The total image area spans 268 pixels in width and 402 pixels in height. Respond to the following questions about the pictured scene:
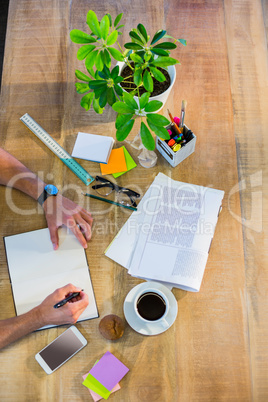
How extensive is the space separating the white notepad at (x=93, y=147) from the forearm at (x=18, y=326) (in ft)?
1.91

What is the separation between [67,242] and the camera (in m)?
1.38

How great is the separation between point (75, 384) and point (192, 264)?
1.71ft

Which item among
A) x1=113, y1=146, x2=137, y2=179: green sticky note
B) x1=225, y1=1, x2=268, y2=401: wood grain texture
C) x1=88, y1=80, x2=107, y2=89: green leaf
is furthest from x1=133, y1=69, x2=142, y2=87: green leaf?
x1=225, y1=1, x2=268, y2=401: wood grain texture

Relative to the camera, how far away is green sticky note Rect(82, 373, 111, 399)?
3.88 feet

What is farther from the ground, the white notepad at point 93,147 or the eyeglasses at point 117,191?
the white notepad at point 93,147

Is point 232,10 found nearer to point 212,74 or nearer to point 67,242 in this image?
point 212,74

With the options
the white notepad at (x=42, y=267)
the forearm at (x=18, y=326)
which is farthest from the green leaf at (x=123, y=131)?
the forearm at (x=18, y=326)

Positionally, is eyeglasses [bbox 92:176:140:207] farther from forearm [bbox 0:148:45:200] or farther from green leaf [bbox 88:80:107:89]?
green leaf [bbox 88:80:107:89]

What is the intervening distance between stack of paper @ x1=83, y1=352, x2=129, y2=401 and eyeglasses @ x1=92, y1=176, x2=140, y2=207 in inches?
20.4

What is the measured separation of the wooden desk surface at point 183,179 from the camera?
1.21 meters

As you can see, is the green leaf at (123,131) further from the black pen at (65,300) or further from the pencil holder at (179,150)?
the black pen at (65,300)

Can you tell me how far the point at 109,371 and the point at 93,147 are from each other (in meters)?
0.78

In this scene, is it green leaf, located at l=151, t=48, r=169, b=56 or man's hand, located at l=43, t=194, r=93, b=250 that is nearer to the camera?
green leaf, located at l=151, t=48, r=169, b=56

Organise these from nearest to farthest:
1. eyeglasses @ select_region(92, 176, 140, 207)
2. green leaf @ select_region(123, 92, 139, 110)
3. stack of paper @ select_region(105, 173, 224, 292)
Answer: green leaf @ select_region(123, 92, 139, 110), stack of paper @ select_region(105, 173, 224, 292), eyeglasses @ select_region(92, 176, 140, 207)
